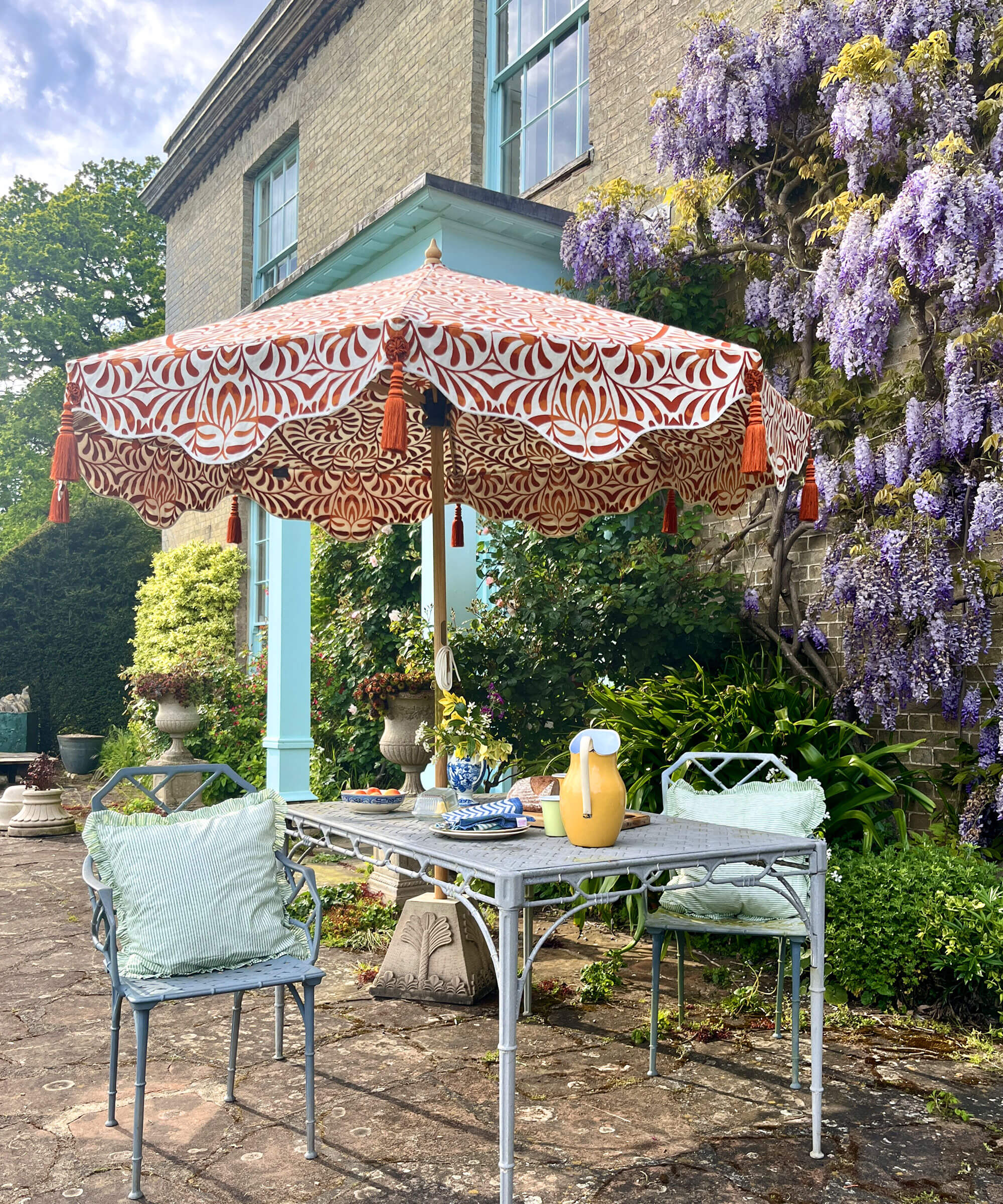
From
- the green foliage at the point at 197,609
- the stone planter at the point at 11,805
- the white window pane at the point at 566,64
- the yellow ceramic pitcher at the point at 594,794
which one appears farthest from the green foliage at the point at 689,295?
the green foliage at the point at 197,609

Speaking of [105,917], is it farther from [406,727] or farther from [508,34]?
[508,34]

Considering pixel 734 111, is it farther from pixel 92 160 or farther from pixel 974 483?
pixel 92 160

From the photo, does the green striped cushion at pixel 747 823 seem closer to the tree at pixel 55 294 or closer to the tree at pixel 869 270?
the tree at pixel 869 270

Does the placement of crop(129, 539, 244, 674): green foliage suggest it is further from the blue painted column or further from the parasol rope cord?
the parasol rope cord

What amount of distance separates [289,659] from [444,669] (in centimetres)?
410

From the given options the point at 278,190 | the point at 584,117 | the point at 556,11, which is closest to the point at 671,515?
the point at 584,117

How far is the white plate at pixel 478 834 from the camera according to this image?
298 cm

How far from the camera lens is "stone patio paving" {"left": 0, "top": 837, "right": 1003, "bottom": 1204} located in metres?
2.55

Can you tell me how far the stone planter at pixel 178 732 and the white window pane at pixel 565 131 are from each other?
5.88 meters

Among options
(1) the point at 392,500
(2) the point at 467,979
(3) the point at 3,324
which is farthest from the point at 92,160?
(2) the point at 467,979

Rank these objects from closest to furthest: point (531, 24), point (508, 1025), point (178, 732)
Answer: point (508, 1025)
point (531, 24)
point (178, 732)

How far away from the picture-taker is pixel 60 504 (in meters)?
3.11

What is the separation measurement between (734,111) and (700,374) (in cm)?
403

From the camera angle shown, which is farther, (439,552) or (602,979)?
(602,979)
